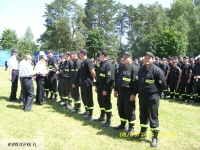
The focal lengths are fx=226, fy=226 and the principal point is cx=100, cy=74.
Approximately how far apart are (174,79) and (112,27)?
142 ft

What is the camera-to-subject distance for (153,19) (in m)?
56.2

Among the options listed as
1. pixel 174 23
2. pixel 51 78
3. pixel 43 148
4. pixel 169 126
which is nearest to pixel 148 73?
pixel 169 126

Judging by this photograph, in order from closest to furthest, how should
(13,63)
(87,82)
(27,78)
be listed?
(87,82) < (27,78) < (13,63)

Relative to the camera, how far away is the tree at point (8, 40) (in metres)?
57.5

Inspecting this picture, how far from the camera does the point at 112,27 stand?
54.3 m

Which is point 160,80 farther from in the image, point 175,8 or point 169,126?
point 175,8

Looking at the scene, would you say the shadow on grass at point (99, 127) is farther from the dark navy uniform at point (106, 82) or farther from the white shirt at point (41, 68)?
the white shirt at point (41, 68)

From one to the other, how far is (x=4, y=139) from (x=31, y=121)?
166 centimetres

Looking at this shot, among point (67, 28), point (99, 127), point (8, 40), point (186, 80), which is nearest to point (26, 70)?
point (99, 127)

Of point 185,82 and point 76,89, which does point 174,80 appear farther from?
point 76,89

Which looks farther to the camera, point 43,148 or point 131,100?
point 131,100

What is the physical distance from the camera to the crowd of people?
5.81 metres

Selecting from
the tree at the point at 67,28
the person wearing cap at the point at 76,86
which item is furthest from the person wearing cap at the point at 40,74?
the tree at the point at 67,28

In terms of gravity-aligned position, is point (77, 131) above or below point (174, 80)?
below
